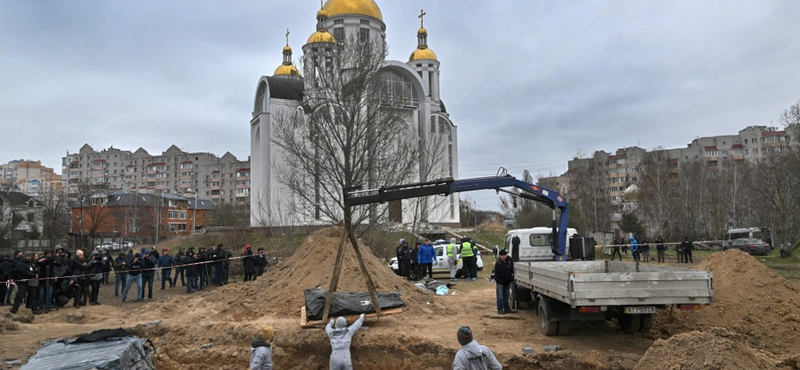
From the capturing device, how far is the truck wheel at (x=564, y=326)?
962 cm

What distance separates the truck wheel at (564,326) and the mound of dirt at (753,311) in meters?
1.91

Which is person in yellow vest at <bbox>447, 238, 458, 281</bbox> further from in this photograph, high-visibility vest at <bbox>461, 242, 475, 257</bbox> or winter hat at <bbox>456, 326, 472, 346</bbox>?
winter hat at <bbox>456, 326, 472, 346</bbox>

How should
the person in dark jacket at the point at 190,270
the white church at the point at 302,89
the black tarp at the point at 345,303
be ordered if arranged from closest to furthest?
1. the black tarp at the point at 345,303
2. the person in dark jacket at the point at 190,270
3. the white church at the point at 302,89

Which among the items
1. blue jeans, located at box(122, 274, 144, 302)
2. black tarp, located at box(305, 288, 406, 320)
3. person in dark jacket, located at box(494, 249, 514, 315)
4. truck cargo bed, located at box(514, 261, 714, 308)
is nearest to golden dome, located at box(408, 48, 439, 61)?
blue jeans, located at box(122, 274, 144, 302)

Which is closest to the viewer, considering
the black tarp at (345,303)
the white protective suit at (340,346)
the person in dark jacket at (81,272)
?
the white protective suit at (340,346)

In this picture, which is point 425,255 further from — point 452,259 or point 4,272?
point 4,272

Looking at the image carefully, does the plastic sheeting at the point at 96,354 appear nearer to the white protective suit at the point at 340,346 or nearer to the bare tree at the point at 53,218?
the white protective suit at the point at 340,346

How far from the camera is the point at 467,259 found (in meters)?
20.5

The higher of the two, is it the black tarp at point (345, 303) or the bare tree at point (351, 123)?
the bare tree at point (351, 123)

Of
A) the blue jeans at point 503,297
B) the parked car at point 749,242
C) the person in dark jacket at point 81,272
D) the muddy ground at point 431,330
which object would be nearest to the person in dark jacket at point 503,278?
the blue jeans at point 503,297

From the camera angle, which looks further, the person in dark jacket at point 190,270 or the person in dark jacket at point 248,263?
the person in dark jacket at point 248,263

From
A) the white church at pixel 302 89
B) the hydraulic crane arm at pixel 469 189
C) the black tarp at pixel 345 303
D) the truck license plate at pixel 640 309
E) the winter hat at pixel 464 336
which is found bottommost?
the black tarp at pixel 345 303

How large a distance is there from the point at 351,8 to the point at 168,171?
8568 centimetres

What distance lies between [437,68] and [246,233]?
30.1 meters
